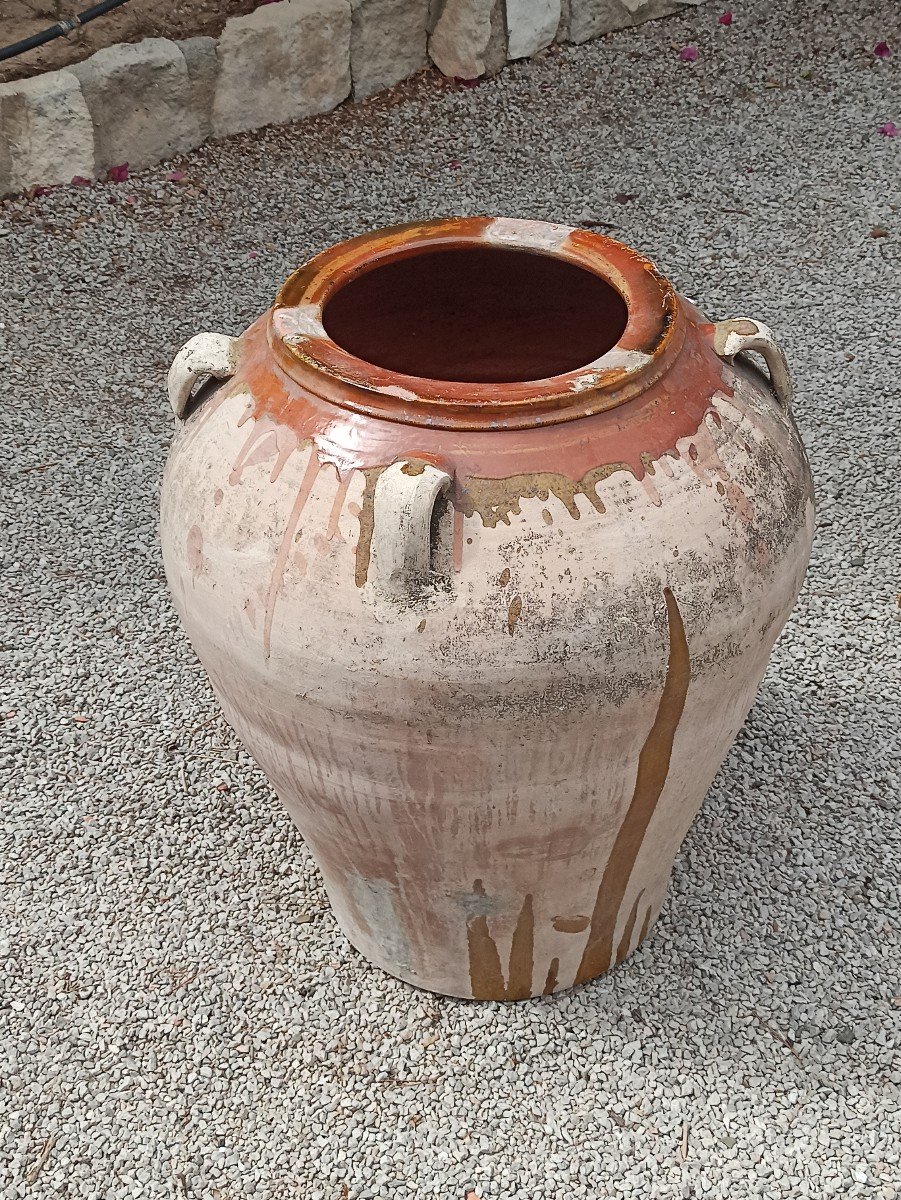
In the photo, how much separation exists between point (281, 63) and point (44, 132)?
935 mm

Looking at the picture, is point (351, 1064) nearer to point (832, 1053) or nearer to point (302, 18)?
point (832, 1053)

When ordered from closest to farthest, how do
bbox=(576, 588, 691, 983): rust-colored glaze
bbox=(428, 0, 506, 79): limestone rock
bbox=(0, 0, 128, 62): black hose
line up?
bbox=(576, 588, 691, 983): rust-colored glaze
bbox=(0, 0, 128, 62): black hose
bbox=(428, 0, 506, 79): limestone rock

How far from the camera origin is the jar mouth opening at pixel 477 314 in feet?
6.77

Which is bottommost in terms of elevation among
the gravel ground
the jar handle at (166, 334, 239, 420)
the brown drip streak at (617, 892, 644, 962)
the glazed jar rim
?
the gravel ground

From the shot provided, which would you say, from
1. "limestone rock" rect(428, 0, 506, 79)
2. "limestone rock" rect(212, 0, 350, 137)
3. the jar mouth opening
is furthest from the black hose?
the jar mouth opening

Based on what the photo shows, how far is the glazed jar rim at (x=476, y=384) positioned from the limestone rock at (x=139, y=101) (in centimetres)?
275

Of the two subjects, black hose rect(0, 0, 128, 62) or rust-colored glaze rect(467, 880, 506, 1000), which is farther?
black hose rect(0, 0, 128, 62)

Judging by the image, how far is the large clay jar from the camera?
1.58 meters

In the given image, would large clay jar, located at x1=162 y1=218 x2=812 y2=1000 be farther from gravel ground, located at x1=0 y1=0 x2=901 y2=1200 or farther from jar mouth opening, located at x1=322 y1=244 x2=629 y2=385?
gravel ground, located at x1=0 y1=0 x2=901 y2=1200

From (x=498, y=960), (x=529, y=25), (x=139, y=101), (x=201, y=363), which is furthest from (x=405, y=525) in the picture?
(x=529, y=25)

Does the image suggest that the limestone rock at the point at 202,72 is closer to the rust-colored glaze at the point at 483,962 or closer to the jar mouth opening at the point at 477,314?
the jar mouth opening at the point at 477,314

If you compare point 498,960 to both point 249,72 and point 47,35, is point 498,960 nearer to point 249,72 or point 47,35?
point 47,35

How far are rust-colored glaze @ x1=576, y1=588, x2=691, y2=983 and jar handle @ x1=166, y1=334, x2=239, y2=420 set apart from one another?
2.46ft

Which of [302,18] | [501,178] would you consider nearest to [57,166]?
[302,18]
